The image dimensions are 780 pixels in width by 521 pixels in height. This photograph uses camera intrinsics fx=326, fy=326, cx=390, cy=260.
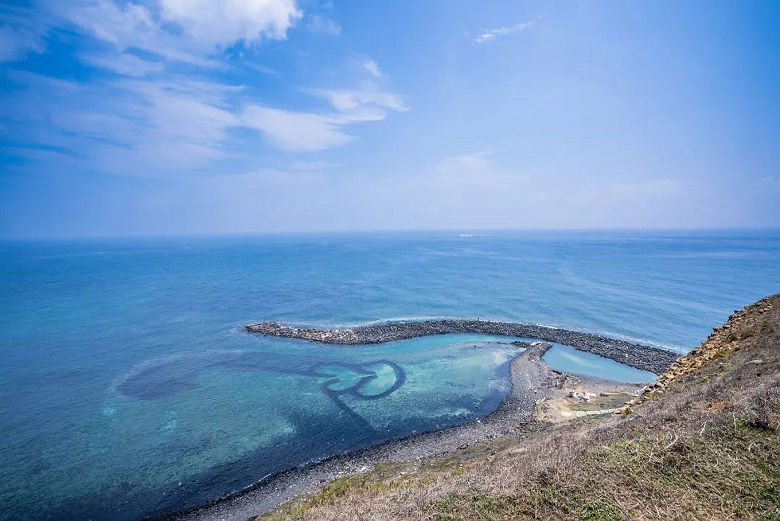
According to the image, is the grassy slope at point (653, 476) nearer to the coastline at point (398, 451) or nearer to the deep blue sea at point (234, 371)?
the coastline at point (398, 451)

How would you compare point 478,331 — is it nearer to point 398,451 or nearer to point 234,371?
point 398,451

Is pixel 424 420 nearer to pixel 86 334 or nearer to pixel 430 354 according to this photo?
pixel 430 354

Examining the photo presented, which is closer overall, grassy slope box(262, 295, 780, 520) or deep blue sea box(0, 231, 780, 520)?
grassy slope box(262, 295, 780, 520)

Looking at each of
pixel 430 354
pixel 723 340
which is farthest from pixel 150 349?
pixel 723 340

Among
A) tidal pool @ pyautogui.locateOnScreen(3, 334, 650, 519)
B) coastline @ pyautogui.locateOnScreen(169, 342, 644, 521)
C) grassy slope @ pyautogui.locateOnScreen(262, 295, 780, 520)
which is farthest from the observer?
tidal pool @ pyautogui.locateOnScreen(3, 334, 650, 519)

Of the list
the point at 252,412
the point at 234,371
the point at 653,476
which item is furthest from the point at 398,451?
the point at 234,371

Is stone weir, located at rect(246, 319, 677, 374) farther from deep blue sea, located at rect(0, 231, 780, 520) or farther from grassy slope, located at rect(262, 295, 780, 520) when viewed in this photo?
grassy slope, located at rect(262, 295, 780, 520)

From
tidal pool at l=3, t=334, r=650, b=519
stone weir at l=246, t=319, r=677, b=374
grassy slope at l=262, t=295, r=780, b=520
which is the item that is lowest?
tidal pool at l=3, t=334, r=650, b=519

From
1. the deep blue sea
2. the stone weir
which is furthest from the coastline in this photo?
the stone weir
